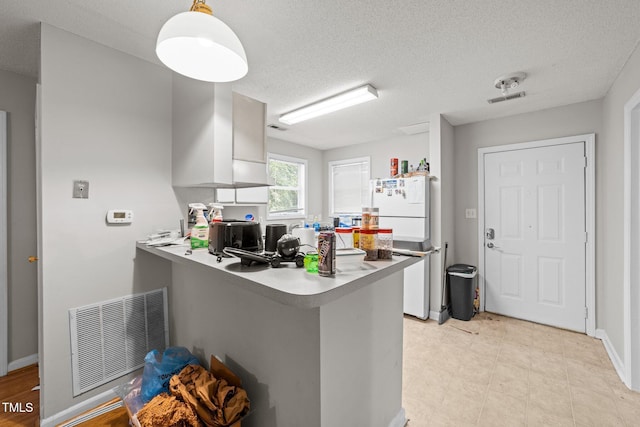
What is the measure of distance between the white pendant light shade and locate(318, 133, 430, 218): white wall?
3.43 m

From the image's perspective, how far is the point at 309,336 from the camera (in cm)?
113

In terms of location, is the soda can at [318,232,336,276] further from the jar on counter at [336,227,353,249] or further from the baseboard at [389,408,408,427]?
the baseboard at [389,408,408,427]

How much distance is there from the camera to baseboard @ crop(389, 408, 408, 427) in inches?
65.5

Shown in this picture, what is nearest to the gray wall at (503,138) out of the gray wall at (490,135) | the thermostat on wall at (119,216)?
the gray wall at (490,135)

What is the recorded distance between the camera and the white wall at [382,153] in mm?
4238

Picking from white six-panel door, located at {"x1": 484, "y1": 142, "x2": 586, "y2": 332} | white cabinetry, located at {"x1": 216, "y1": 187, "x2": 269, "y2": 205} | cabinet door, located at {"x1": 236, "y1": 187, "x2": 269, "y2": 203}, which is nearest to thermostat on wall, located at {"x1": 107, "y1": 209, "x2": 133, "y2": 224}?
white cabinetry, located at {"x1": 216, "y1": 187, "x2": 269, "y2": 205}

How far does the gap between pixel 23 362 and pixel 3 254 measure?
95 cm

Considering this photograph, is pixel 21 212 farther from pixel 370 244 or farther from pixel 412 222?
pixel 412 222

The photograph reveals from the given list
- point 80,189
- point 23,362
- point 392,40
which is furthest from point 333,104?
point 23,362

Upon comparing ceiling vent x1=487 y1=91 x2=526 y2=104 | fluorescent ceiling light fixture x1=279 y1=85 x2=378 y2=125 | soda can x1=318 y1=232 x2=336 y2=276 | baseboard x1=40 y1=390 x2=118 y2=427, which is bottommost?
baseboard x1=40 y1=390 x2=118 y2=427

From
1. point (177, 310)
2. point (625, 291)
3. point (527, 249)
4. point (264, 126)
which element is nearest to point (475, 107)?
point (527, 249)

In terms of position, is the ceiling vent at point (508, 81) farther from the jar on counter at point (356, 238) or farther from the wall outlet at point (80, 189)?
the wall outlet at point (80, 189)

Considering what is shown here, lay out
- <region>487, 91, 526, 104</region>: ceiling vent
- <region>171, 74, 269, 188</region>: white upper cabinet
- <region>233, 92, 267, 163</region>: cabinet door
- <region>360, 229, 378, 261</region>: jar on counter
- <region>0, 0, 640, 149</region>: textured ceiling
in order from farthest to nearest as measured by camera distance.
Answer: <region>487, 91, 526, 104</region>: ceiling vent < <region>233, 92, 267, 163</region>: cabinet door < <region>171, 74, 269, 188</region>: white upper cabinet < <region>0, 0, 640, 149</region>: textured ceiling < <region>360, 229, 378, 261</region>: jar on counter

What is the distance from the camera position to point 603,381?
2.18 m
